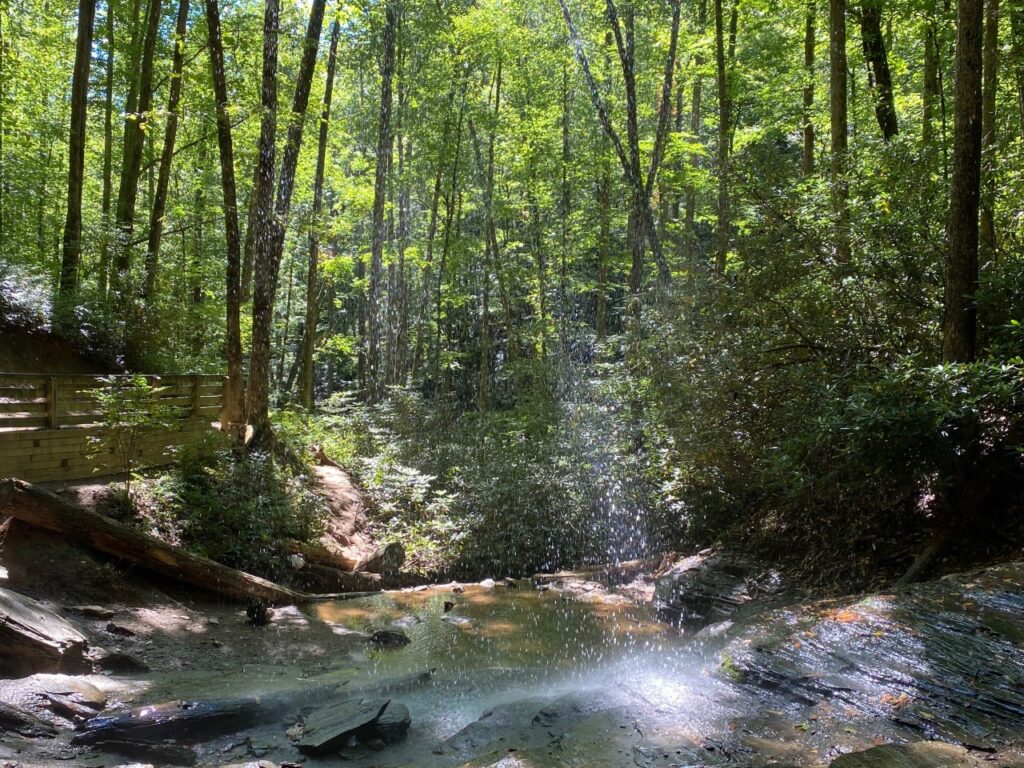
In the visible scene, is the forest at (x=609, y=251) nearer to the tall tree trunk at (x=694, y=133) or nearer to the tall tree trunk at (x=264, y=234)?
the tall tree trunk at (x=264, y=234)

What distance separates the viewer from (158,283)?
1577 cm

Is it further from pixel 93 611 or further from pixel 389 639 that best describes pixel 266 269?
pixel 389 639

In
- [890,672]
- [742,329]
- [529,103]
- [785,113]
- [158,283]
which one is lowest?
[890,672]

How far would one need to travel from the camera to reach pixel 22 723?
14.5 ft

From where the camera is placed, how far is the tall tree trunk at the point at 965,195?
21.5 feet

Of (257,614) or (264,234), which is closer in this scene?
(257,614)

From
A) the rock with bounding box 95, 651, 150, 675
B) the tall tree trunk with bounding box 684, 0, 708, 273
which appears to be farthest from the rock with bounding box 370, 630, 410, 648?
the tall tree trunk with bounding box 684, 0, 708, 273

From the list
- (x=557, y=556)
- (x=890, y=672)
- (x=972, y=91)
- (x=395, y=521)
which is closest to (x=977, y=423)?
(x=890, y=672)

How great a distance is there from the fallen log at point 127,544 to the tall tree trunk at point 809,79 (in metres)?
12.6

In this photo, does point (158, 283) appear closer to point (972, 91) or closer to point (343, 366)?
point (972, 91)

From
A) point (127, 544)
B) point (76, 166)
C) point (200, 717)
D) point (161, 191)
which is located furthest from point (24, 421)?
point (161, 191)

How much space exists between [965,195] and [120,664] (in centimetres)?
955

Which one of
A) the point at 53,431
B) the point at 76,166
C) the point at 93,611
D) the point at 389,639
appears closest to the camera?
the point at 93,611

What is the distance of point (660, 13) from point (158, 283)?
599 inches
